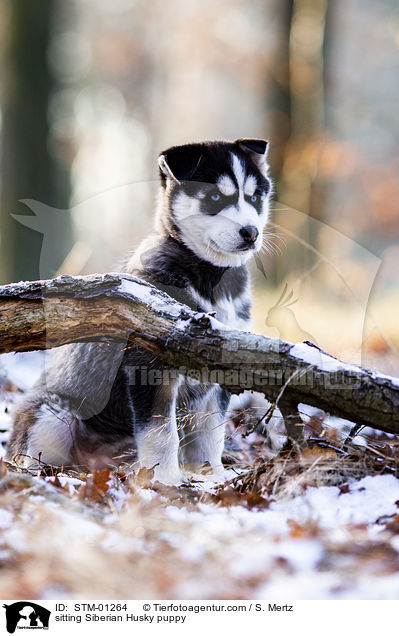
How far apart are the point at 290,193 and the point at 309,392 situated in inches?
302

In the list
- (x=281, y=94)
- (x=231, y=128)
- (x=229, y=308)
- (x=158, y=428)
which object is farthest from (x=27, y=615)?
(x=231, y=128)

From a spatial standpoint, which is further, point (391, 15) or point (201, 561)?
point (391, 15)

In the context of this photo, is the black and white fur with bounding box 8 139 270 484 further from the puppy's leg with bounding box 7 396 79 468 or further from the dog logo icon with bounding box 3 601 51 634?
the dog logo icon with bounding box 3 601 51 634

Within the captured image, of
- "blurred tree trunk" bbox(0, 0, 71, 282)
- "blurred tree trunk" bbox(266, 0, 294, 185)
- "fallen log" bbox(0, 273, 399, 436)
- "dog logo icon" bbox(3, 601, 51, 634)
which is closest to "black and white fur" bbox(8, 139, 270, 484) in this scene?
"fallen log" bbox(0, 273, 399, 436)

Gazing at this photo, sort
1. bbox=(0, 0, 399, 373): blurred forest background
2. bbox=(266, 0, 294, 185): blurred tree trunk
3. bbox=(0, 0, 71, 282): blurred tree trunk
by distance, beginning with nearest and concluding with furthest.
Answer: bbox=(0, 0, 399, 373): blurred forest background, bbox=(0, 0, 71, 282): blurred tree trunk, bbox=(266, 0, 294, 185): blurred tree trunk

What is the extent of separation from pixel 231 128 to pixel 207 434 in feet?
62.3

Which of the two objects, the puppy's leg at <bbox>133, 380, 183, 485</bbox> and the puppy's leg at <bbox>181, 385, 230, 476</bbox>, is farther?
the puppy's leg at <bbox>181, 385, 230, 476</bbox>

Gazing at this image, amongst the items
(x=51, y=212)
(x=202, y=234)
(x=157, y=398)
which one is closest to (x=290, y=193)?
(x=51, y=212)

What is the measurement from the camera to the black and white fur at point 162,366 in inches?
133

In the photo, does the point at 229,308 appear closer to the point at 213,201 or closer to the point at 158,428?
the point at 213,201

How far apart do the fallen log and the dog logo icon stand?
1.20m

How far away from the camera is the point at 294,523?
7.11 feet

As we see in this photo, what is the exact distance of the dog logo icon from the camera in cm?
176

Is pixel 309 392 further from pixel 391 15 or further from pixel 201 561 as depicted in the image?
pixel 391 15
